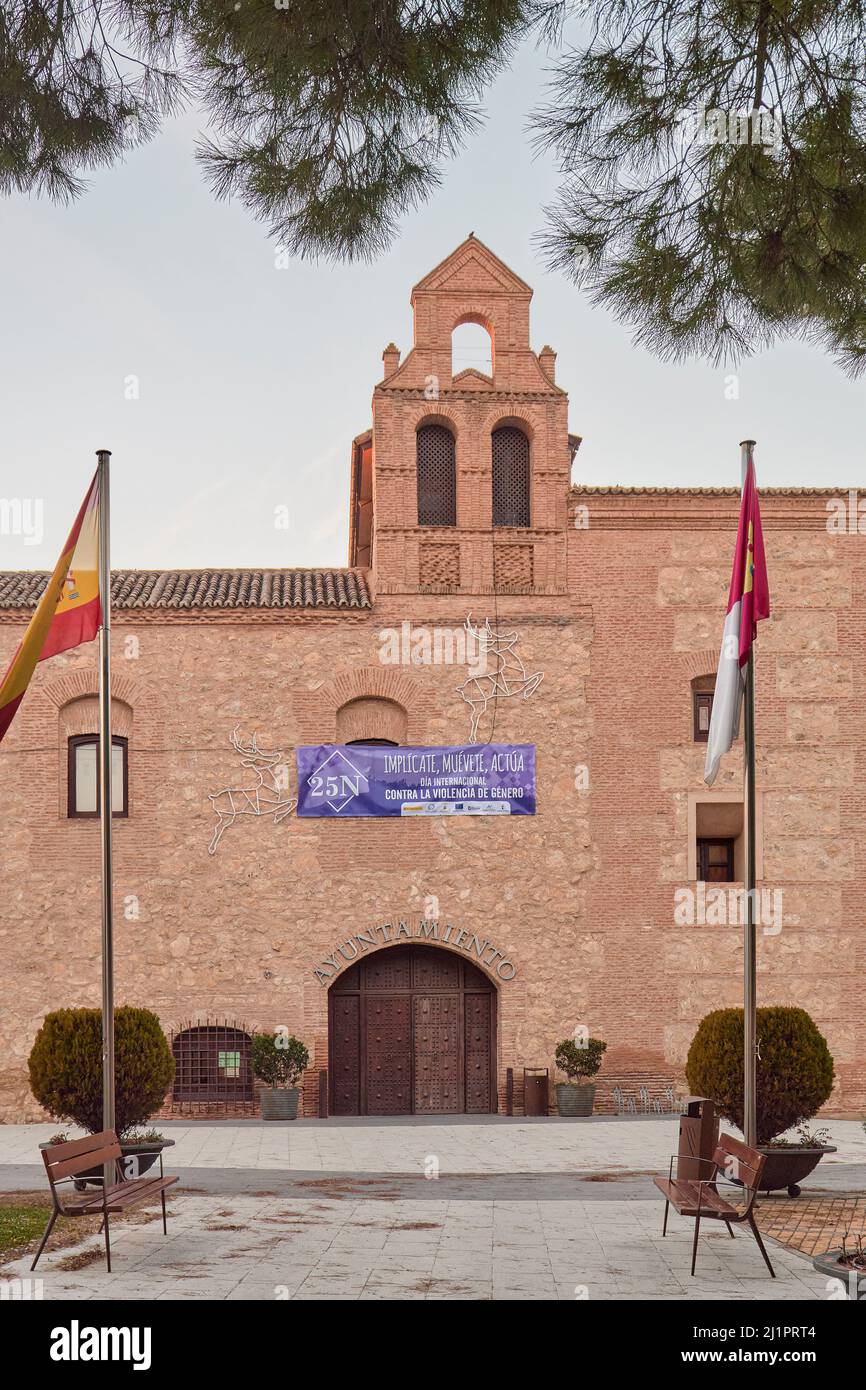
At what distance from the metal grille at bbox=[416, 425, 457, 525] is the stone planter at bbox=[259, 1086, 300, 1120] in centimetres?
926

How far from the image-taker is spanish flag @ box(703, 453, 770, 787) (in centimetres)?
1209

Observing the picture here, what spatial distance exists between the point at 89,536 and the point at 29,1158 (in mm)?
8340

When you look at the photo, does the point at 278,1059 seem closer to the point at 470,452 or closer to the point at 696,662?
the point at 696,662

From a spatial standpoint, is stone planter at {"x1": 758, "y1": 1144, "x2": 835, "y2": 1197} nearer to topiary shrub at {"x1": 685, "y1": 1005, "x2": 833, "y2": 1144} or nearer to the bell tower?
topiary shrub at {"x1": 685, "y1": 1005, "x2": 833, "y2": 1144}

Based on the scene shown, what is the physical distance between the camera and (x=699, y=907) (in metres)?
22.5

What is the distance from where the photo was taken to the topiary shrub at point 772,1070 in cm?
1410

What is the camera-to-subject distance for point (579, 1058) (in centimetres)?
2184

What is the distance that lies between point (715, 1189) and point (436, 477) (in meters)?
15.2

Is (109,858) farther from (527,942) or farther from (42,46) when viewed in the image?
(527,942)

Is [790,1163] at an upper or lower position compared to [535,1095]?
upper

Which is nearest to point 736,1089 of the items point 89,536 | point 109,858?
point 109,858

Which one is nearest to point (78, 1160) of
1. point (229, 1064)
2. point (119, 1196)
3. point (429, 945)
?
point (119, 1196)

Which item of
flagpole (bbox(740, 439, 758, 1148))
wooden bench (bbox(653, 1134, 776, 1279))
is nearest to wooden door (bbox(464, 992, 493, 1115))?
flagpole (bbox(740, 439, 758, 1148))

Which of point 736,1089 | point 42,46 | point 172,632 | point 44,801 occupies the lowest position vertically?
point 736,1089
